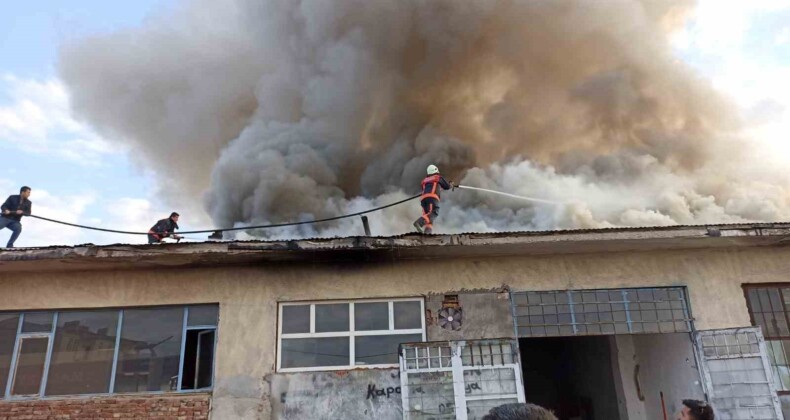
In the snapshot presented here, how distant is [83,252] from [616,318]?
23.3 ft

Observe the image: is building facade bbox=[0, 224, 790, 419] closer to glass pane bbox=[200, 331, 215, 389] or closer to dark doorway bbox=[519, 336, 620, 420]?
glass pane bbox=[200, 331, 215, 389]

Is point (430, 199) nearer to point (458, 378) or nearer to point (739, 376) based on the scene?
point (458, 378)

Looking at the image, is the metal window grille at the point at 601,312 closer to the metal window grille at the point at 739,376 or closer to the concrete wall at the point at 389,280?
the concrete wall at the point at 389,280

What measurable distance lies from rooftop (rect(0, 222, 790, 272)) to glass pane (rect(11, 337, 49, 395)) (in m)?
1.17

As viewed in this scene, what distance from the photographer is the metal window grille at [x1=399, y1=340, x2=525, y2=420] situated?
22.0 ft

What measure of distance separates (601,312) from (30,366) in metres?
7.93

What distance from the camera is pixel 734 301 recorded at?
763 centimetres

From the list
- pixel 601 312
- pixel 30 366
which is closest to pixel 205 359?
pixel 30 366

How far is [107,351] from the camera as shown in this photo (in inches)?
304

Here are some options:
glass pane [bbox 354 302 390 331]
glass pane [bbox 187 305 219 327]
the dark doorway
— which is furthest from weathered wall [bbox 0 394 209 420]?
the dark doorway

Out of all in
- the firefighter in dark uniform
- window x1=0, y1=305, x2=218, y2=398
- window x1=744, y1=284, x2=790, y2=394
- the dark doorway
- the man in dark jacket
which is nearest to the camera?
window x1=744, y1=284, x2=790, y2=394

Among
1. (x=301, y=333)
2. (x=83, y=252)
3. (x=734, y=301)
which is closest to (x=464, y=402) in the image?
(x=301, y=333)

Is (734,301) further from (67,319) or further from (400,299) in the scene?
(67,319)

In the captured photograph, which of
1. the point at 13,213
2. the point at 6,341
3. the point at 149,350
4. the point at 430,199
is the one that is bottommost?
the point at 149,350
